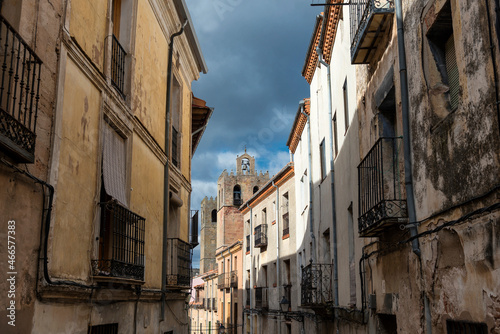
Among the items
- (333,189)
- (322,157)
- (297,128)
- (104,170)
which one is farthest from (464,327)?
(297,128)

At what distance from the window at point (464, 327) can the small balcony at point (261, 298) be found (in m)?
22.6

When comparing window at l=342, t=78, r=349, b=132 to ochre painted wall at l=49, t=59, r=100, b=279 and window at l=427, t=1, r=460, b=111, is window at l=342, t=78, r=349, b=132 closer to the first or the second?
window at l=427, t=1, r=460, b=111

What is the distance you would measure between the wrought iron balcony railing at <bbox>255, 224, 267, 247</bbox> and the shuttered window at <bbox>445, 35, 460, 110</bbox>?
23.0 m

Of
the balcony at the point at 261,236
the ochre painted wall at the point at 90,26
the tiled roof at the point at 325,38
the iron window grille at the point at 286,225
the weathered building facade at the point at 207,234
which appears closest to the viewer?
the ochre painted wall at the point at 90,26

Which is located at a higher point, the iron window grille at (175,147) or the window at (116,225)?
the iron window grille at (175,147)

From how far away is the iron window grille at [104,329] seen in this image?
24.3 ft

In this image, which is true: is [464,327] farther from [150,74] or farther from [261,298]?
[261,298]

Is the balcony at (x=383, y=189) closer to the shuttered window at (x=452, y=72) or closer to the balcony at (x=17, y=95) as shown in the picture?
the shuttered window at (x=452, y=72)

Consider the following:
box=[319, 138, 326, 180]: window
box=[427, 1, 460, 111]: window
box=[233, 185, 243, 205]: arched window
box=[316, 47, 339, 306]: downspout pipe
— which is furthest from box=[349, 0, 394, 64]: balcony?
box=[233, 185, 243, 205]: arched window

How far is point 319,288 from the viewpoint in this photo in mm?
15594

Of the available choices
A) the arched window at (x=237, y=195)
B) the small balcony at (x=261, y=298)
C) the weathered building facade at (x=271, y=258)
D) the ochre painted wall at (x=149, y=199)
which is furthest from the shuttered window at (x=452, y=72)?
the arched window at (x=237, y=195)

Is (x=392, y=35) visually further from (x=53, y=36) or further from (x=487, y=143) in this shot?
(x=53, y=36)

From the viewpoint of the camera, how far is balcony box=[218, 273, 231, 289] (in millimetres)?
38938

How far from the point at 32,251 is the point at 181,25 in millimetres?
8596
